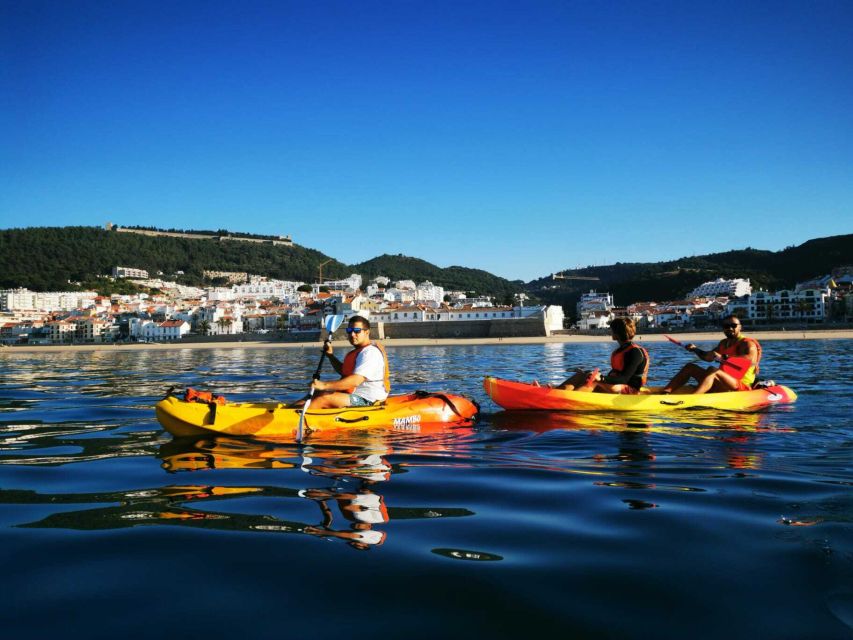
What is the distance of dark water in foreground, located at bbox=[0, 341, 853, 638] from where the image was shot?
2.77 m

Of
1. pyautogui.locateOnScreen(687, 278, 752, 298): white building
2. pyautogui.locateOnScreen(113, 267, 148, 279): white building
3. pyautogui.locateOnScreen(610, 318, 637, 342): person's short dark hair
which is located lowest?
pyautogui.locateOnScreen(610, 318, 637, 342): person's short dark hair

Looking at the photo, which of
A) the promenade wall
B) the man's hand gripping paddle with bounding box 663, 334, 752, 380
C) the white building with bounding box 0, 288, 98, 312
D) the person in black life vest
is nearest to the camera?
the person in black life vest

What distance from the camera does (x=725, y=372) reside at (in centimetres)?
992

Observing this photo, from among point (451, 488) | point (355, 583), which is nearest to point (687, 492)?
point (451, 488)

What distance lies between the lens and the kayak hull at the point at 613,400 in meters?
9.23

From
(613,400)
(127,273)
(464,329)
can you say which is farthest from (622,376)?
(127,273)

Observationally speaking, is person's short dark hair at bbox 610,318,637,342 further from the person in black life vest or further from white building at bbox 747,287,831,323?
white building at bbox 747,287,831,323

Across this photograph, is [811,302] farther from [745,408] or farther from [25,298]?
[25,298]

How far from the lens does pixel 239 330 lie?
351 ft

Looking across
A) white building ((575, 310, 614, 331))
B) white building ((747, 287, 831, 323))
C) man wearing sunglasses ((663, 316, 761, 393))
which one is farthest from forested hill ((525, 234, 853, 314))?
man wearing sunglasses ((663, 316, 761, 393))

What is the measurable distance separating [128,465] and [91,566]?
316 cm

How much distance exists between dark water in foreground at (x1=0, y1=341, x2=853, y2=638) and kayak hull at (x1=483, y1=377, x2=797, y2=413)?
6.00 feet

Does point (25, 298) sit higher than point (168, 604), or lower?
higher

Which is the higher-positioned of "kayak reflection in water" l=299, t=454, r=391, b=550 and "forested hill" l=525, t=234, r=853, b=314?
"forested hill" l=525, t=234, r=853, b=314
